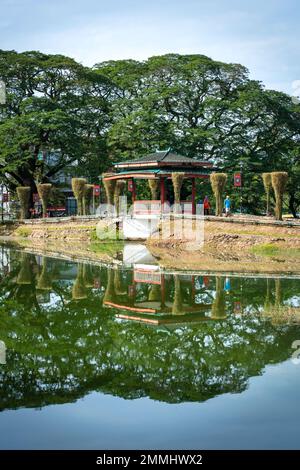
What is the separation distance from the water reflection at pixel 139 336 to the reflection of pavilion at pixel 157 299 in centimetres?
3

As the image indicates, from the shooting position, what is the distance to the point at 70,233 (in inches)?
1430

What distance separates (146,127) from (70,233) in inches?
398

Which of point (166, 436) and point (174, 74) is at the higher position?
point (174, 74)

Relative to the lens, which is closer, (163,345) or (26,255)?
(163,345)

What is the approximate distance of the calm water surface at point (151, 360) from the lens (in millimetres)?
6297

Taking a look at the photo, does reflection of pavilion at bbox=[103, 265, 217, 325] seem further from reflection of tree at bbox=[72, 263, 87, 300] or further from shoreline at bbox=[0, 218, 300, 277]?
shoreline at bbox=[0, 218, 300, 277]

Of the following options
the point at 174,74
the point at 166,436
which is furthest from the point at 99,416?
the point at 174,74

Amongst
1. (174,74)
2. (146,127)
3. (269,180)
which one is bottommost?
(269,180)

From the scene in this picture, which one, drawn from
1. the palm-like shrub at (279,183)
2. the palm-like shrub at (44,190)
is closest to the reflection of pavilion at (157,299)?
the palm-like shrub at (279,183)

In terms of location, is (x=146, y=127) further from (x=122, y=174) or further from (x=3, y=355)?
(x=3, y=355)

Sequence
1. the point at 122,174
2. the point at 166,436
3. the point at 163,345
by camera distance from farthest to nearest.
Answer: the point at 122,174 < the point at 163,345 < the point at 166,436

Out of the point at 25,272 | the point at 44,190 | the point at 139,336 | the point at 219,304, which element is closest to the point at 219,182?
the point at 44,190

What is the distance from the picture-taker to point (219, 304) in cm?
1391
